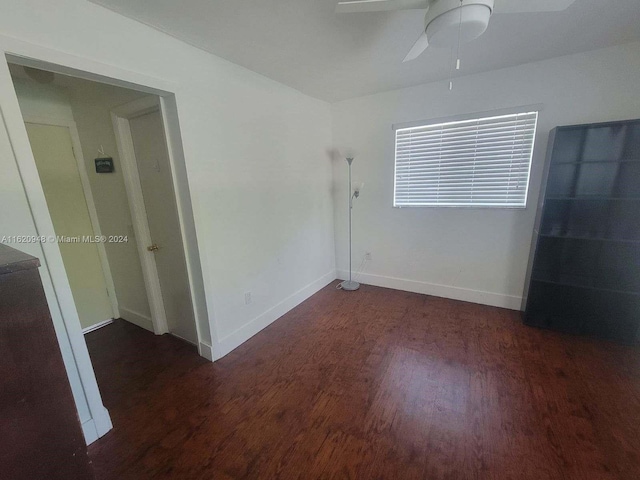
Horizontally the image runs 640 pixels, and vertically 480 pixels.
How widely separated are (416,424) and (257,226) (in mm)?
2020

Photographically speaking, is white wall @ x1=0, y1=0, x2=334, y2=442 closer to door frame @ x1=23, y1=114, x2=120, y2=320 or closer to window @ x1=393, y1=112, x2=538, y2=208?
window @ x1=393, y1=112, x2=538, y2=208

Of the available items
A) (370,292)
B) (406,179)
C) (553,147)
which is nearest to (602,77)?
(553,147)

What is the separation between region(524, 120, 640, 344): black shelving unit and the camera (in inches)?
83.9

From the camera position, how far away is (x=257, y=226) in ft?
8.30

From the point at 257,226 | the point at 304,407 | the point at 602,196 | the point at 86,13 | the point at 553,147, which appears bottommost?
the point at 304,407

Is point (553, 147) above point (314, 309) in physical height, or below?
above

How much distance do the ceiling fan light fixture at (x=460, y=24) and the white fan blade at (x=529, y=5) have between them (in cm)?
9

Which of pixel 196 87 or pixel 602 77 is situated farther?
pixel 602 77

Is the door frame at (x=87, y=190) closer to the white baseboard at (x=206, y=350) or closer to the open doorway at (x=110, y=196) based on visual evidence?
the open doorway at (x=110, y=196)

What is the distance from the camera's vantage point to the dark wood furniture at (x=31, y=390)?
2.19 feet

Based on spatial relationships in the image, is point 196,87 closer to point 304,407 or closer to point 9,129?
point 9,129

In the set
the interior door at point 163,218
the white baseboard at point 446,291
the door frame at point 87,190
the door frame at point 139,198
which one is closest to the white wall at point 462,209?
the white baseboard at point 446,291

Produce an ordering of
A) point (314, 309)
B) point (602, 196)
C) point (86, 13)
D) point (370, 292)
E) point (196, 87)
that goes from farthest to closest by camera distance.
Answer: point (370, 292) → point (314, 309) → point (602, 196) → point (196, 87) → point (86, 13)

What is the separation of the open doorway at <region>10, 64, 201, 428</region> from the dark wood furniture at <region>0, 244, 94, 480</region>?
1375mm
